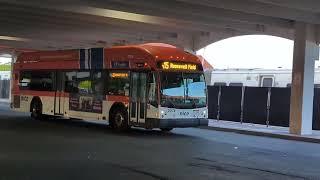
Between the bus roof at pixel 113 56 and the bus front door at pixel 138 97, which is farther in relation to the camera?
the bus roof at pixel 113 56

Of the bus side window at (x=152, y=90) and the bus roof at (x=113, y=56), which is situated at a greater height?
the bus roof at (x=113, y=56)

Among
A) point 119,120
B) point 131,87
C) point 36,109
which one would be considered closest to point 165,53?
point 131,87

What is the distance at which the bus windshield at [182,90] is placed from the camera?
2097cm

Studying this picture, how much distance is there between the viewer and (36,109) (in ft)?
92.7

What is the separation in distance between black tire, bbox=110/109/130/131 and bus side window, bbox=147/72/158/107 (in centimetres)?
153

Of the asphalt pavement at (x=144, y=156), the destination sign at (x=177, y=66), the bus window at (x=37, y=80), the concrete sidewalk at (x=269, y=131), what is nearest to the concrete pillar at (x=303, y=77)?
the concrete sidewalk at (x=269, y=131)

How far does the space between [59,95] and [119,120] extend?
5.08 m

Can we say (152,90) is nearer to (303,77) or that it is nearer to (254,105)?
(303,77)

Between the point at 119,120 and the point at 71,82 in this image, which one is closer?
the point at 119,120

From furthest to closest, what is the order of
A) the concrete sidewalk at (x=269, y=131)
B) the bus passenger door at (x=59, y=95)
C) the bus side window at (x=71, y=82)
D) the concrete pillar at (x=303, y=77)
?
the bus passenger door at (x=59, y=95)
the bus side window at (x=71, y=82)
the concrete pillar at (x=303, y=77)
the concrete sidewalk at (x=269, y=131)

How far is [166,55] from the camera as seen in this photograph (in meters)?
21.4

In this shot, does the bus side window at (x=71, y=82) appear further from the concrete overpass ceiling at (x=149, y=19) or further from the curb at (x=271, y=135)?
the curb at (x=271, y=135)

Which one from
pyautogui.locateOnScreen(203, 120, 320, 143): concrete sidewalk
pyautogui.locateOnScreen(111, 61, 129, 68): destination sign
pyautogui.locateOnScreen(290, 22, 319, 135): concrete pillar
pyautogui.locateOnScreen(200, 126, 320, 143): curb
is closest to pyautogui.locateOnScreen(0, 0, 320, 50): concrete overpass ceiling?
pyautogui.locateOnScreen(290, 22, 319, 135): concrete pillar

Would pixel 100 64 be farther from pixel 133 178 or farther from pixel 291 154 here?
pixel 133 178
